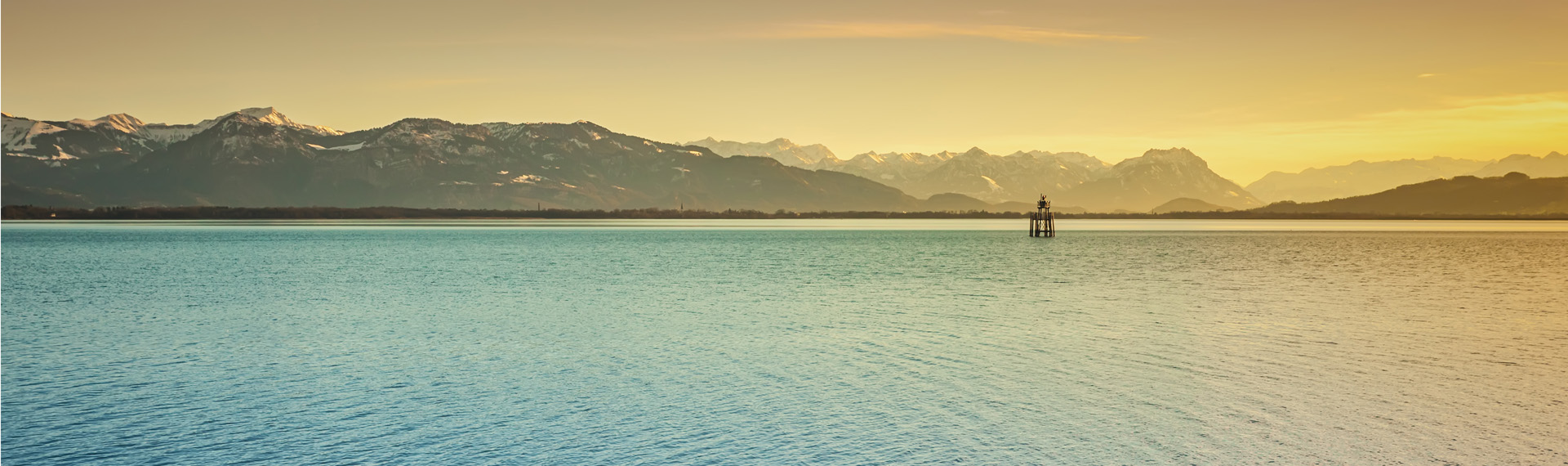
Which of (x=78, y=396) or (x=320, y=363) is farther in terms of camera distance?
(x=320, y=363)

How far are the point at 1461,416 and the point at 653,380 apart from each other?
14423 millimetres

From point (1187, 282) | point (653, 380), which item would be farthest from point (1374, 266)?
point (653, 380)

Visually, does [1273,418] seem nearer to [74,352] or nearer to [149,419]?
[149,419]

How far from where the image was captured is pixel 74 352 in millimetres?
25375

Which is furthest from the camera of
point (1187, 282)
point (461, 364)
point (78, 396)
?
point (1187, 282)

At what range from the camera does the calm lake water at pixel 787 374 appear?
51.2 ft

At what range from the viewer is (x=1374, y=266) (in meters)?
66.8

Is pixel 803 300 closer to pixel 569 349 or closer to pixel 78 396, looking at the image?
pixel 569 349

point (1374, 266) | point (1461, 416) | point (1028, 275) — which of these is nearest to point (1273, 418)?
point (1461, 416)

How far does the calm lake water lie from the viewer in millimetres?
15609

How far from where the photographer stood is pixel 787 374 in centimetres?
2252

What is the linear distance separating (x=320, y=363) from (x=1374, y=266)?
6425cm

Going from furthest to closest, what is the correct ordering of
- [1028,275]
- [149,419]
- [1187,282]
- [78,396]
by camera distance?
[1028,275] < [1187,282] < [78,396] < [149,419]

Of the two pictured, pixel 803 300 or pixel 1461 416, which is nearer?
pixel 1461 416
